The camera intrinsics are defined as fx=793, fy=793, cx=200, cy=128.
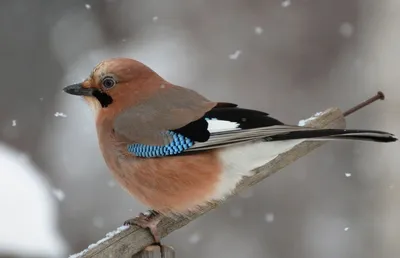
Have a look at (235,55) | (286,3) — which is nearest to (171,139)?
(235,55)

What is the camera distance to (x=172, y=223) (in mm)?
2133

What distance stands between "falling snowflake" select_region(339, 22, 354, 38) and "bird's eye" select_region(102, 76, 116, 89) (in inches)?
135

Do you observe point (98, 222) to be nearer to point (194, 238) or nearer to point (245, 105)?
point (194, 238)

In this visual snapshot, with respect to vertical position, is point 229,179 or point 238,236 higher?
point 238,236

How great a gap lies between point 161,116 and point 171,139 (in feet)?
0.30

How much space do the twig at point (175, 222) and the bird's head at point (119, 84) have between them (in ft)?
1.20

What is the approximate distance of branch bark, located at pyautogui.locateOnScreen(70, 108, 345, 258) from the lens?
5.60ft

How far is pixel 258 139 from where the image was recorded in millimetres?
2014

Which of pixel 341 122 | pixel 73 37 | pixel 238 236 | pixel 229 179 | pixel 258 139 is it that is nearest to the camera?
pixel 258 139

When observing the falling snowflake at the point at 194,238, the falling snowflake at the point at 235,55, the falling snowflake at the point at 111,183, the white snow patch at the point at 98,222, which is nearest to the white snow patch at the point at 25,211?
the white snow patch at the point at 98,222

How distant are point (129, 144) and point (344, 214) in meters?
3.29

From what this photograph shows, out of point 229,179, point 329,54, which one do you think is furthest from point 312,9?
point 229,179

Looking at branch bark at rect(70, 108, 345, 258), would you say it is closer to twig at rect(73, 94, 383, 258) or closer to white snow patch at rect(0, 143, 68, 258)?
twig at rect(73, 94, 383, 258)

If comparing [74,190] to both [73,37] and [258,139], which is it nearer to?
[73,37]
